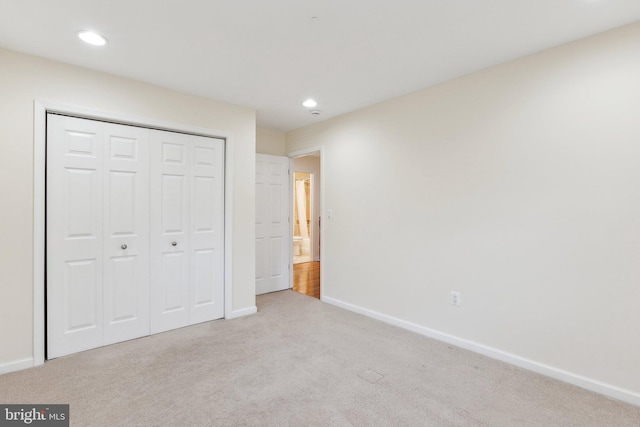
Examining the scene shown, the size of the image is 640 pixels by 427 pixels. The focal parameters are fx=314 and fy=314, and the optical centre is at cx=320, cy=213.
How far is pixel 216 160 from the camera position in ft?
11.7

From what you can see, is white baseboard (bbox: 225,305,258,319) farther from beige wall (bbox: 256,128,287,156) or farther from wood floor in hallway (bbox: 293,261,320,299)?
beige wall (bbox: 256,128,287,156)

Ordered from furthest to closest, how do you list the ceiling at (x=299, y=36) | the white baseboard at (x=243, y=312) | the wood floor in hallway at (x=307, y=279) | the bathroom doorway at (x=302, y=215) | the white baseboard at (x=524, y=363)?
1. the bathroom doorway at (x=302, y=215)
2. the wood floor in hallway at (x=307, y=279)
3. the white baseboard at (x=243, y=312)
4. the white baseboard at (x=524, y=363)
5. the ceiling at (x=299, y=36)

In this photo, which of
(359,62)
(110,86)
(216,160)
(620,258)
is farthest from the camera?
(216,160)

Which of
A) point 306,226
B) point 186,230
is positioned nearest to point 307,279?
point 186,230

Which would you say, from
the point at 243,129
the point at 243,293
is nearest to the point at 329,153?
the point at 243,129

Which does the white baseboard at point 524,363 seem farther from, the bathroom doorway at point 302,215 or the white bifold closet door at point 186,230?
the bathroom doorway at point 302,215

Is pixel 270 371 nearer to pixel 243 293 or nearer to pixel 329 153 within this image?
pixel 243 293

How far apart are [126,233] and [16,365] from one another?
1.24m

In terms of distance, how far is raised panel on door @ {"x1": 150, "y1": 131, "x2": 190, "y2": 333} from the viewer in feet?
10.3

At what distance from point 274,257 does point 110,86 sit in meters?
2.95

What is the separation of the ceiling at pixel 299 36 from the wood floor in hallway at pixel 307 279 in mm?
3033

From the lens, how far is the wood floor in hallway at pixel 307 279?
487 cm

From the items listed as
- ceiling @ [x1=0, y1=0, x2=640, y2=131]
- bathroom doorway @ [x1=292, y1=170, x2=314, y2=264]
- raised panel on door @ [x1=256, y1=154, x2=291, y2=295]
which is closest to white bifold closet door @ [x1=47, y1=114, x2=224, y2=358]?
ceiling @ [x1=0, y1=0, x2=640, y2=131]

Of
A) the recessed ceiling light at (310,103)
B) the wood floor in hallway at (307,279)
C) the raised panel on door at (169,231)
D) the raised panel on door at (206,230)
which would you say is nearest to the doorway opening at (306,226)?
the wood floor in hallway at (307,279)
